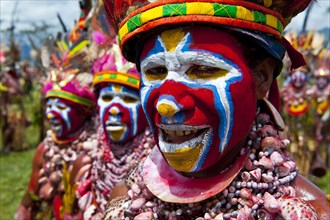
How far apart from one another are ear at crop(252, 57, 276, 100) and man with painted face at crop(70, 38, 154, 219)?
1.87 m

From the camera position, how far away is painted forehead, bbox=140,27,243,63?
2.17 meters

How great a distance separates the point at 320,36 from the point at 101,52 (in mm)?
7780

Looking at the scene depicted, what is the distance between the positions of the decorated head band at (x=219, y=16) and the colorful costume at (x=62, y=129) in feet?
9.33

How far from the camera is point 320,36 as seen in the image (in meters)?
11.1

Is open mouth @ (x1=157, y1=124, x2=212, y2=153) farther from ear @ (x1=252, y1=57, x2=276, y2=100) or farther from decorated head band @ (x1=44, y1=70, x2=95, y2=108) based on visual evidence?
decorated head band @ (x1=44, y1=70, x2=95, y2=108)

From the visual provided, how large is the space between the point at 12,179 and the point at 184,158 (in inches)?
371

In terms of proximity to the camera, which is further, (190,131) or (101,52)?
(101,52)

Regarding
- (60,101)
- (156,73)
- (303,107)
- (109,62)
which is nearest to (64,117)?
(60,101)

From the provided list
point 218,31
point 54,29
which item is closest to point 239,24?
point 218,31

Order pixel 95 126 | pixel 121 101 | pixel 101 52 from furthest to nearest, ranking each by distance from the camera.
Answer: pixel 95 126 < pixel 101 52 < pixel 121 101

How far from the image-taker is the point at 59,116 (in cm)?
523

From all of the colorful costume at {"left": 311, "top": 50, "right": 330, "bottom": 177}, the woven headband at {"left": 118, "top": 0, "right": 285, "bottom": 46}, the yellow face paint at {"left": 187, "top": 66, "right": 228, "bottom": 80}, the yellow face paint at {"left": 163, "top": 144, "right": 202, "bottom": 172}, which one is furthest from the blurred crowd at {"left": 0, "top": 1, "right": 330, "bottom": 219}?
the colorful costume at {"left": 311, "top": 50, "right": 330, "bottom": 177}

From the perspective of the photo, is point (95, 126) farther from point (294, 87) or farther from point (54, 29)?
point (294, 87)

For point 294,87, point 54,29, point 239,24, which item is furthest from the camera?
point 294,87
